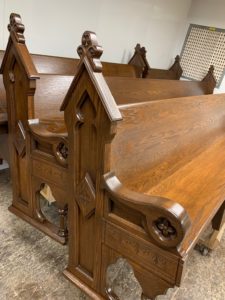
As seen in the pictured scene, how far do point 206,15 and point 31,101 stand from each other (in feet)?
10.2

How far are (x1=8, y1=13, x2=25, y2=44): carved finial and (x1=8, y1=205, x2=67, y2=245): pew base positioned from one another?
3.72 ft

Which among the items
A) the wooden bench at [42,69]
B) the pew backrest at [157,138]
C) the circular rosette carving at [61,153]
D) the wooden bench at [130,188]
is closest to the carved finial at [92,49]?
the wooden bench at [130,188]

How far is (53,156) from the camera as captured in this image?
1462 mm

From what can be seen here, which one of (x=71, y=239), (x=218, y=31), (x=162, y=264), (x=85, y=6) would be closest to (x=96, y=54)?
(x=162, y=264)

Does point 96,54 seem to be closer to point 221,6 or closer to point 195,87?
point 195,87

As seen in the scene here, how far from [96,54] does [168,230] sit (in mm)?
657

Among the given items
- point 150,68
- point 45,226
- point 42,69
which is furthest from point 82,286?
point 150,68

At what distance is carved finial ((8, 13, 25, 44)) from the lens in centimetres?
134

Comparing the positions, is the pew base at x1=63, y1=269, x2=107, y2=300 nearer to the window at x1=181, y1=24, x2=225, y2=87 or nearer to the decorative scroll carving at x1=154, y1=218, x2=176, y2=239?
the decorative scroll carving at x1=154, y1=218, x2=176, y2=239

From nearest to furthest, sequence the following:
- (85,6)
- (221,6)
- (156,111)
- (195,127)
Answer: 1. (156,111)
2. (195,127)
3. (85,6)
4. (221,6)

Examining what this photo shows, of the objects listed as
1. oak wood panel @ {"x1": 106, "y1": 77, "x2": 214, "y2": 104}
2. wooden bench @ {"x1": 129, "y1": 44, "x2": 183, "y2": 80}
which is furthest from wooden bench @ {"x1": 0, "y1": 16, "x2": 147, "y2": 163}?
wooden bench @ {"x1": 129, "y1": 44, "x2": 183, "y2": 80}

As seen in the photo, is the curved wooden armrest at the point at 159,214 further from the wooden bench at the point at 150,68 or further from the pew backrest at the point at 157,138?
the wooden bench at the point at 150,68

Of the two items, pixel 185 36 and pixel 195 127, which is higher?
pixel 185 36

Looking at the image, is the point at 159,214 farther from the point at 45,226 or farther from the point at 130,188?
the point at 45,226
